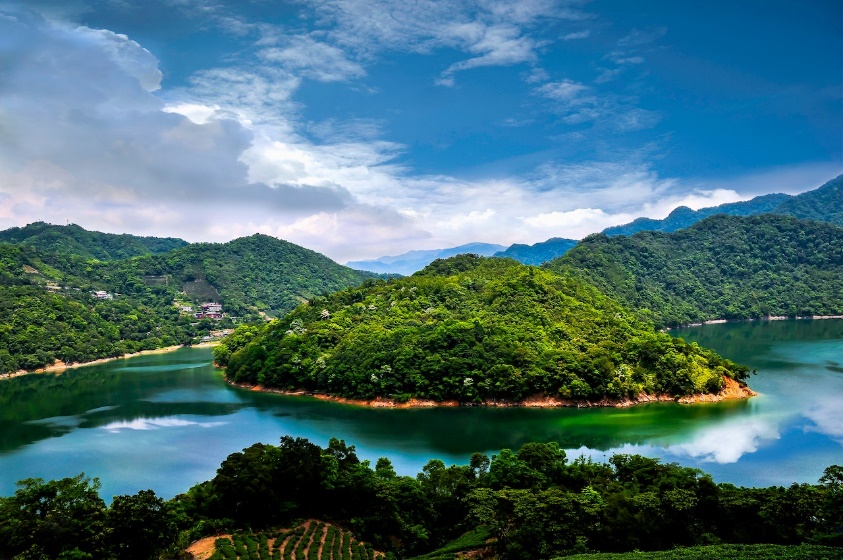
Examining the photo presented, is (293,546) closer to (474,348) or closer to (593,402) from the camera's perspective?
(593,402)

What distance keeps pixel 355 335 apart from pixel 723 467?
3088 cm

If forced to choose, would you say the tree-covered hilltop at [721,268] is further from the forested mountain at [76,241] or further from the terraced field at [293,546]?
the forested mountain at [76,241]

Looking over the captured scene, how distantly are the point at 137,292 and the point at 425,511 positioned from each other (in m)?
96.8

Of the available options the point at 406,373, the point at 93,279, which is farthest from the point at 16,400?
the point at 93,279

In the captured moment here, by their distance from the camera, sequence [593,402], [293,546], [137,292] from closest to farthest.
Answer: [293,546], [593,402], [137,292]

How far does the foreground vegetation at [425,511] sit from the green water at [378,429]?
679 centimetres

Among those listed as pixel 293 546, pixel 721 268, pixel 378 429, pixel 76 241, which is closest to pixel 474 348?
pixel 378 429

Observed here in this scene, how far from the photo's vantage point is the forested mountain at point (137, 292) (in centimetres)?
6438

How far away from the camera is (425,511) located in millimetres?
19516

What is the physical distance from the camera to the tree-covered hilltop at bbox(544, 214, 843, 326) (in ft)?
304

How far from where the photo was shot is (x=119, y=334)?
7569 cm

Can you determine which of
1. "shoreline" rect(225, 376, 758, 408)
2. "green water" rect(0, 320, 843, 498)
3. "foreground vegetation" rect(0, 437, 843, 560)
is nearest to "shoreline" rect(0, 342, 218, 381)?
"green water" rect(0, 320, 843, 498)

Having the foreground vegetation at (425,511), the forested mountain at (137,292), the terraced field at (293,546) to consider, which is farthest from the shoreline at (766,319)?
the terraced field at (293,546)

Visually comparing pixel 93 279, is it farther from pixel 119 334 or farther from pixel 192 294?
pixel 119 334
